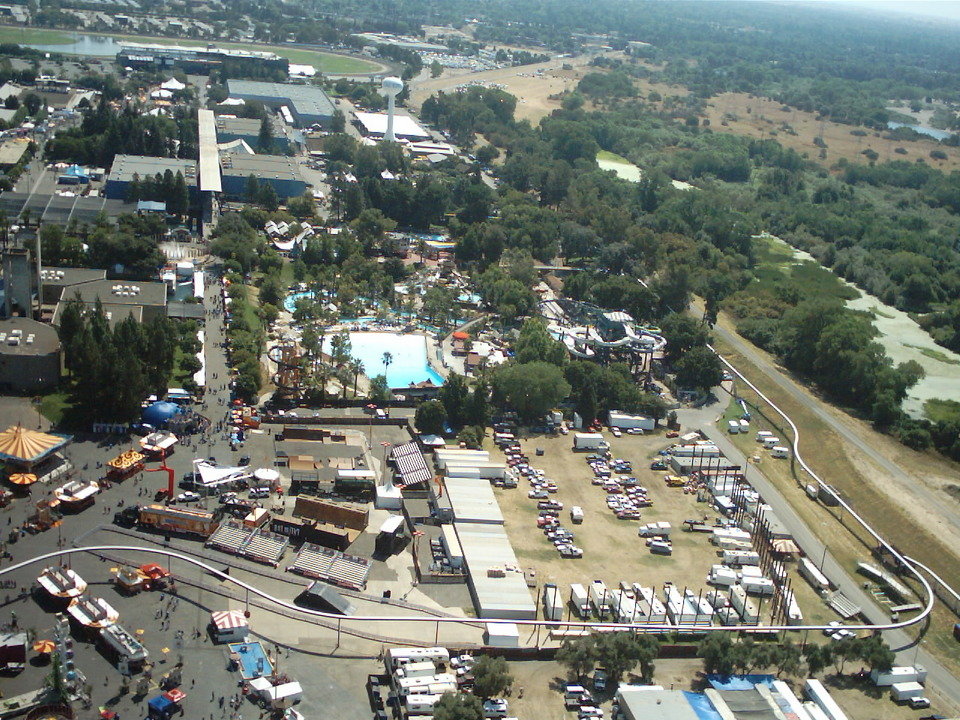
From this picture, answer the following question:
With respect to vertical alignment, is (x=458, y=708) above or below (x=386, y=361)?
above

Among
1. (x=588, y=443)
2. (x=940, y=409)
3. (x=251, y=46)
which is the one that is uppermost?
(x=251, y=46)

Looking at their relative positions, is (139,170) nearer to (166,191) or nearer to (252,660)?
(166,191)

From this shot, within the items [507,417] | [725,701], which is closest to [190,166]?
[507,417]

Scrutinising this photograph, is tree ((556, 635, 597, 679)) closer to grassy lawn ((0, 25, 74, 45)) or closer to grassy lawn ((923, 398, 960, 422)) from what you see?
grassy lawn ((923, 398, 960, 422))

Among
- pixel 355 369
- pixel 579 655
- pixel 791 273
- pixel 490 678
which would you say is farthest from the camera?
pixel 791 273

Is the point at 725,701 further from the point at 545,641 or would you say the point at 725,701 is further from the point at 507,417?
the point at 507,417

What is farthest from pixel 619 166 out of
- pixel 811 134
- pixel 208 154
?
pixel 811 134

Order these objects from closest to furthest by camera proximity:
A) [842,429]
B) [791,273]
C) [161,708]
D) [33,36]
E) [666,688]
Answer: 1. [161,708]
2. [666,688]
3. [842,429]
4. [791,273]
5. [33,36]
